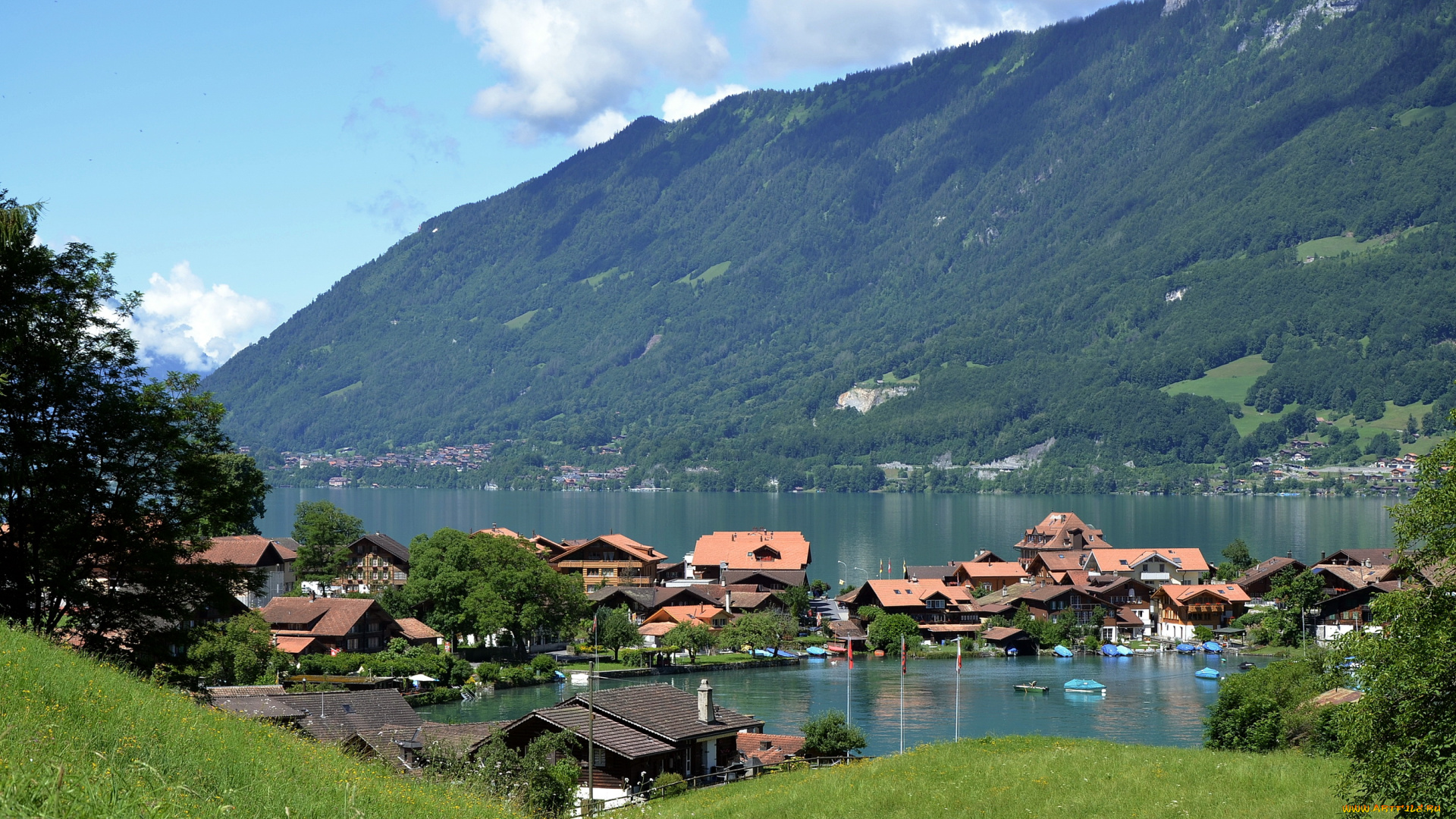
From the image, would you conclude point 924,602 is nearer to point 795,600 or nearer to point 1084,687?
point 795,600

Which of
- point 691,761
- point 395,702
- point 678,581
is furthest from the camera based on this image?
point 678,581

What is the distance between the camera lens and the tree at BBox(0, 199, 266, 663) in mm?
18188

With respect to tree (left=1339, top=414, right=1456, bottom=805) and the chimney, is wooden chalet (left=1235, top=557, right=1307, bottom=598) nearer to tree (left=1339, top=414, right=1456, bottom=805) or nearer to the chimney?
the chimney

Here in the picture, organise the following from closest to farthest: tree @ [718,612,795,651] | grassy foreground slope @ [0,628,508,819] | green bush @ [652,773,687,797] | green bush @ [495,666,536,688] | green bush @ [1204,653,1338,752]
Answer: grassy foreground slope @ [0,628,508,819] → green bush @ [652,773,687,797] → green bush @ [1204,653,1338,752] → green bush @ [495,666,536,688] → tree @ [718,612,795,651]

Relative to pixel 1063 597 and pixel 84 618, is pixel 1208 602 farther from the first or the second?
pixel 84 618

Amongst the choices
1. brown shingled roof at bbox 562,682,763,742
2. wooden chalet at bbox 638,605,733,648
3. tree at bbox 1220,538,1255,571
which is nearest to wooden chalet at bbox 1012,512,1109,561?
tree at bbox 1220,538,1255,571

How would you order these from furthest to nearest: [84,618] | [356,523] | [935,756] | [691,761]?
1. [356,523]
2. [691,761]
3. [935,756]
4. [84,618]

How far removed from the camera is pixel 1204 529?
150m

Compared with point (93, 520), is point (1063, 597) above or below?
below

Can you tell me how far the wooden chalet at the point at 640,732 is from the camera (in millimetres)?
27859

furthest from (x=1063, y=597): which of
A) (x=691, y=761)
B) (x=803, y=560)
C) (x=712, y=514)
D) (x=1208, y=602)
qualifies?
(x=712, y=514)

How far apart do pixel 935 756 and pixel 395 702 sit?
14.7m

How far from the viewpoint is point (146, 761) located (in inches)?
385

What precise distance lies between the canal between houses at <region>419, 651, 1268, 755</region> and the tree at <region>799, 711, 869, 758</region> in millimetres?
4923
